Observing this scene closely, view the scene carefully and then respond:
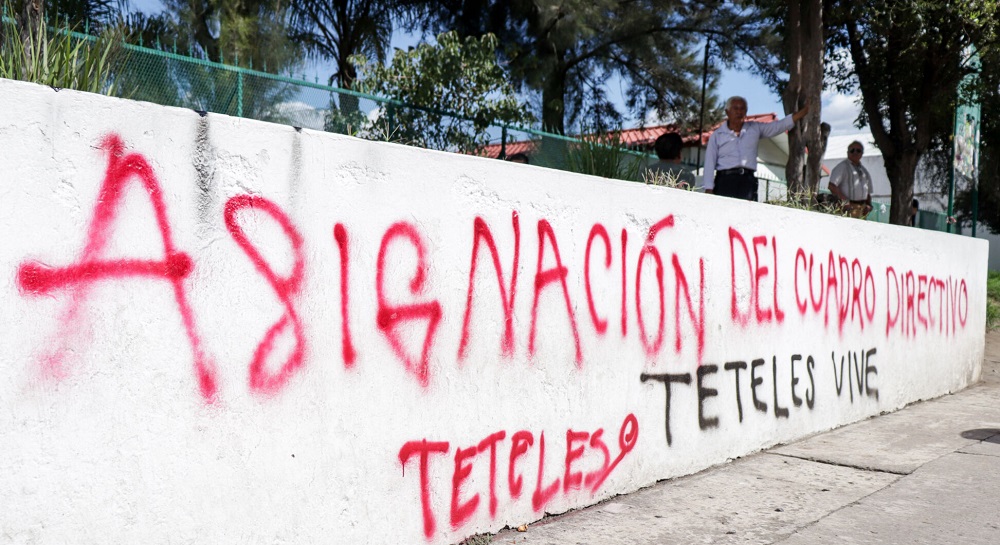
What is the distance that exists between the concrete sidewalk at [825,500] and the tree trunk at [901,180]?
8.30 m

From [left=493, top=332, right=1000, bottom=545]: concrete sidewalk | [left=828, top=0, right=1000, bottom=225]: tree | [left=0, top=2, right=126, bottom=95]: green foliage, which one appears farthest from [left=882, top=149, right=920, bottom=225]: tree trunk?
[left=0, top=2, right=126, bottom=95]: green foliage

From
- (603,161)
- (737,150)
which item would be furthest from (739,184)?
(603,161)

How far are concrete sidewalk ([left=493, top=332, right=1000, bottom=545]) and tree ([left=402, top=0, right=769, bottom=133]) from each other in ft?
40.2

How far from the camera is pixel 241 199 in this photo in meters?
2.81

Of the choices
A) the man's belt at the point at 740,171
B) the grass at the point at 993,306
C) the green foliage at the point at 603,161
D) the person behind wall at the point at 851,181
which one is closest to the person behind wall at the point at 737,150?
the man's belt at the point at 740,171

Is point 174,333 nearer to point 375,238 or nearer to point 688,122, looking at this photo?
point 375,238

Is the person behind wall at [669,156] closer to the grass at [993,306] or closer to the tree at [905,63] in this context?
the tree at [905,63]

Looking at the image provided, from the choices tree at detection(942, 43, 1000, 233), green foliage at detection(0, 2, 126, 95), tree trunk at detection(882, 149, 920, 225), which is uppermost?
tree at detection(942, 43, 1000, 233)

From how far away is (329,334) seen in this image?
3.07m

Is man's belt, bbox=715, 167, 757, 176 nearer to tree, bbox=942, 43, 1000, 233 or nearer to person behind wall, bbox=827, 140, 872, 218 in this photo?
person behind wall, bbox=827, 140, 872, 218

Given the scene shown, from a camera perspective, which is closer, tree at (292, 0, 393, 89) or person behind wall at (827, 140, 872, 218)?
person behind wall at (827, 140, 872, 218)

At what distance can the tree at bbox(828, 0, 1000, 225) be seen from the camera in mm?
10422

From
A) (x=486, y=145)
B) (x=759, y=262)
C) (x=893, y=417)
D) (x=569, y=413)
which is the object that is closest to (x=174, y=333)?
(x=569, y=413)

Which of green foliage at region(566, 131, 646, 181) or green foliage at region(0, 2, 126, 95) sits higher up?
green foliage at region(566, 131, 646, 181)
